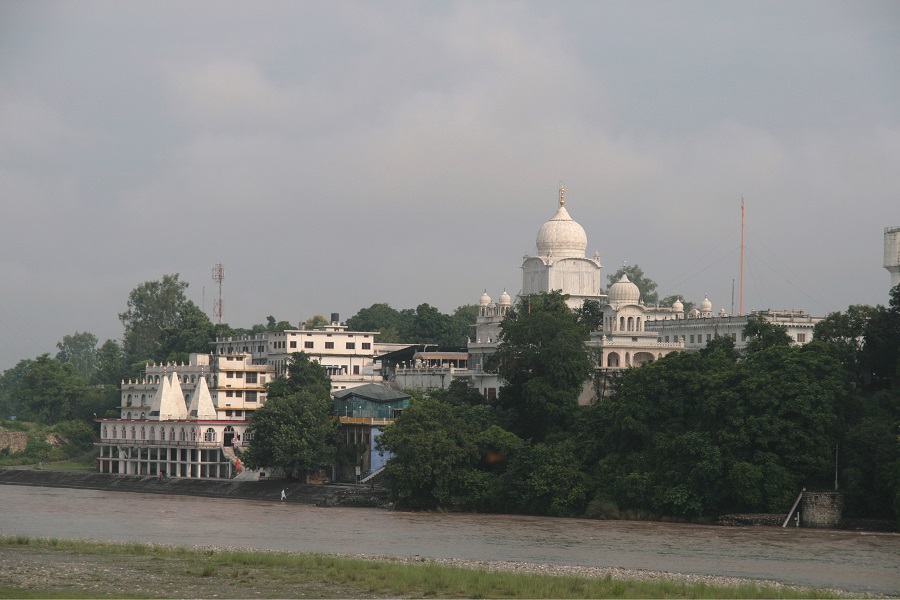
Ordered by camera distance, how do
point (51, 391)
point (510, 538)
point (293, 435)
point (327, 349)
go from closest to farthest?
1. point (510, 538)
2. point (293, 435)
3. point (327, 349)
4. point (51, 391)

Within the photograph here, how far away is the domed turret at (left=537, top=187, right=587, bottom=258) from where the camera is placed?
87.3 m

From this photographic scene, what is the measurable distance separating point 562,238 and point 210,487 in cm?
2722

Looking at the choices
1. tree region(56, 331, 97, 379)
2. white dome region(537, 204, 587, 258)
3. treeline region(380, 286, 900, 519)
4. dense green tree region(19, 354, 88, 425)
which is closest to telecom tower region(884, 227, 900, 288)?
treeline region(380, 286, 900, 519)

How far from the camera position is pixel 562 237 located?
87.5 meters

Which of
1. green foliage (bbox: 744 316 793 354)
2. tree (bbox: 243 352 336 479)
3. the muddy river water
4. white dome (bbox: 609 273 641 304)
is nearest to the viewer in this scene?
the muddy river water

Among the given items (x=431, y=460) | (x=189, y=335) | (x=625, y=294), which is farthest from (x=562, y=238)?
(x=189, y=335)

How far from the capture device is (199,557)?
133ft

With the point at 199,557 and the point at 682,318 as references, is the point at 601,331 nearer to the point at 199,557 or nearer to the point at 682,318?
the point at 682,318

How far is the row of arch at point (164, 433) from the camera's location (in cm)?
8512

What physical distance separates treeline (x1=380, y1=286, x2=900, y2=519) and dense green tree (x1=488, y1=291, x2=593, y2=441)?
78mm

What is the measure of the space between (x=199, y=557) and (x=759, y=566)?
56.3 ft

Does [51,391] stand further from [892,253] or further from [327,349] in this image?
[892,253]

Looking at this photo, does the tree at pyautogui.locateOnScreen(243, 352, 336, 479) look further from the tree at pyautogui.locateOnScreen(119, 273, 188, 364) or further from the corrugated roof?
the tree at pyautogui.locateOnScreen(119, 273, 188, 364)

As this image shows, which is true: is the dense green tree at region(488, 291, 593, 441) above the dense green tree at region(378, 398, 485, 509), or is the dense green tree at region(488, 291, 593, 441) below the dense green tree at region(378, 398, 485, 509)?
above
